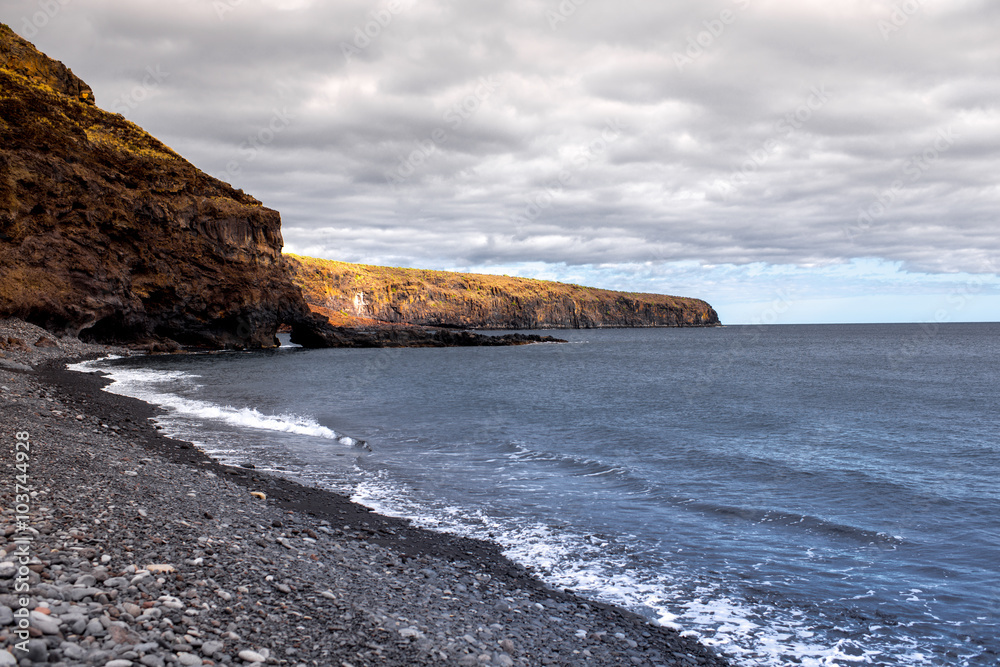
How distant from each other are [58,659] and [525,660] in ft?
14.5

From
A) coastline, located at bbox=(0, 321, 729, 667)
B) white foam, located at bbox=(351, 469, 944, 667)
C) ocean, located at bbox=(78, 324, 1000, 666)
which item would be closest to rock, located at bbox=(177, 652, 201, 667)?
coastline, located at bbox=(0, 321, 729, 667)

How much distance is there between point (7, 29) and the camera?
55125 millimetres

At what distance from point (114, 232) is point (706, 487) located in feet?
206

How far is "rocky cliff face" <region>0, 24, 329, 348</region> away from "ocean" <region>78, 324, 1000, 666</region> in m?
20.3

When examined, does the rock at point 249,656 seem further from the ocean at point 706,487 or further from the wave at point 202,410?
the wave at point 202,410

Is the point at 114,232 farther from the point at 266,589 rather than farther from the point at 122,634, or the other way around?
the point at 122,634

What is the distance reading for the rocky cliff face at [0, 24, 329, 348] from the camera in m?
49.0

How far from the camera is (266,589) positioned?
23.3ft

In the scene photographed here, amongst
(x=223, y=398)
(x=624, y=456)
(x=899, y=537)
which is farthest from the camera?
(x=223, y=398)

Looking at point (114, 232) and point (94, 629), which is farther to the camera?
point (114, 232)

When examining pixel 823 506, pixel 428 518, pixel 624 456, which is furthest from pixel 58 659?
pixel 624 456

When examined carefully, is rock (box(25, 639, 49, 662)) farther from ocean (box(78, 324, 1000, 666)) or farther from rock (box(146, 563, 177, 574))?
ocean (box(78, 324, 1000, 666))

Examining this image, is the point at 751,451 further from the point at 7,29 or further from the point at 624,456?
the point at 7,29

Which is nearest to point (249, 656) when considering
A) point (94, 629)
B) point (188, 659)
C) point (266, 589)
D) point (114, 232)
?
point (188, 659)
